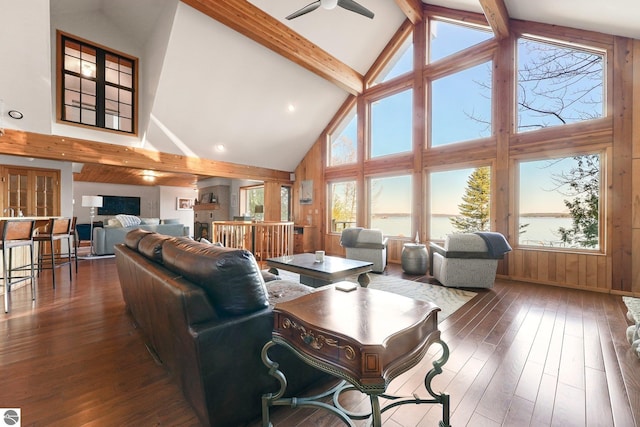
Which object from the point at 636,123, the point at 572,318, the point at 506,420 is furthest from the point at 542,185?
the point at 506,420

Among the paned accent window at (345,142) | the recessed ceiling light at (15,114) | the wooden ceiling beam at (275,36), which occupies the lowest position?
the recessed ceiling light at (15,114)

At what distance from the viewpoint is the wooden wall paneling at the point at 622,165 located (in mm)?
3674

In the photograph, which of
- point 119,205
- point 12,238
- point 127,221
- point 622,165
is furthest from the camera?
point 119,205

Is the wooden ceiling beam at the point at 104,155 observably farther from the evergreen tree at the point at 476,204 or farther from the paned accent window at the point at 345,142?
the evergreen tree at the point at 476,204

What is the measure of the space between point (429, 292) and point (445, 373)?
1.94 metres

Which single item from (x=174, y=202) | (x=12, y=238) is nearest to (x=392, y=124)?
(x=12, y=238)

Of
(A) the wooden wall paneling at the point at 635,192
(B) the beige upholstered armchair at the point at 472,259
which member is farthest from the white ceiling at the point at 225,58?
(B) the beige upholstered armchair at the point at 472,259

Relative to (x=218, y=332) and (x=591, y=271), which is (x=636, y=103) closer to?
(x=591, y=271)

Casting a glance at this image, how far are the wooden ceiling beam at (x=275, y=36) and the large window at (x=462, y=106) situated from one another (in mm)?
2134

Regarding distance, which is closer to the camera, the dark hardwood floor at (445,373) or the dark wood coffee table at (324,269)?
the dark hardwood floor at (445,373)

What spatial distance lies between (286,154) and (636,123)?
682cm

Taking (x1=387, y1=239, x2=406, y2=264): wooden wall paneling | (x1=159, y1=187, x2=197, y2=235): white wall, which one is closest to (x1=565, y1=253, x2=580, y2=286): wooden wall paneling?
(x1=387, y1=239, x2=406, y2=264): wooden wall paneling

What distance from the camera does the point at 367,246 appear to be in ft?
16.3

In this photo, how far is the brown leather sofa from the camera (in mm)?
1251
